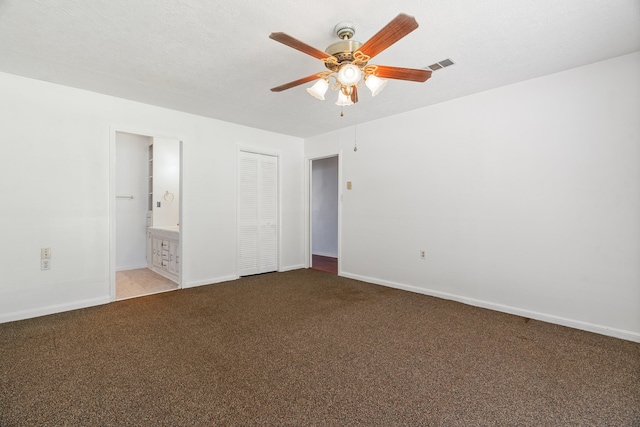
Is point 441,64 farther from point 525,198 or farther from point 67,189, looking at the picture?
point 67,189

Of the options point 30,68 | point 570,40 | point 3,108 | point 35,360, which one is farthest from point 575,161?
point 3,108

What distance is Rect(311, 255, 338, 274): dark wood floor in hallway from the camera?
556 centimetres

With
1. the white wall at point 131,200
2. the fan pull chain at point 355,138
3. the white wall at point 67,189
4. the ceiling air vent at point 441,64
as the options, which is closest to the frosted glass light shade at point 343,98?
the ceiling air vent at point 441,64

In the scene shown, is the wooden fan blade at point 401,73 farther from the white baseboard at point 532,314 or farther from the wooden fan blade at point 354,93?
the white baseboard at point 532,314

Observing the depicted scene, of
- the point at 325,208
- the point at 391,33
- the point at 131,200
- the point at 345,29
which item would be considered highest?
the point at 345,29

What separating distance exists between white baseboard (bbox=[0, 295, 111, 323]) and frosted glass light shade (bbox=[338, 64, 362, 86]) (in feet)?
11.9

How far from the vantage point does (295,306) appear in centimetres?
340

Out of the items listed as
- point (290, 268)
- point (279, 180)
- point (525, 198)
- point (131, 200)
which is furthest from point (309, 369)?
point (131, 200)

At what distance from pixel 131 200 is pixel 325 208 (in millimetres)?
4157

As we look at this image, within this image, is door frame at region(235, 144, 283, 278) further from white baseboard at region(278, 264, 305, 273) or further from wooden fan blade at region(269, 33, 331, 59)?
wooden fan blade at region(269, 33, 331, 59)

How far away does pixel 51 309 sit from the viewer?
313 cm

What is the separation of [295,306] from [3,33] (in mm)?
3470

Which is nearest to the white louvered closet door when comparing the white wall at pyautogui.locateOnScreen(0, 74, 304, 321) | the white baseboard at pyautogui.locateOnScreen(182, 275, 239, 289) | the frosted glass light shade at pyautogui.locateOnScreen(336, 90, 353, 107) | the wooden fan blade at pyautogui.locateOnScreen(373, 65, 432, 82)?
the white baseboard at pyautogui.locateOnScreen(182, 275, 239, 289)

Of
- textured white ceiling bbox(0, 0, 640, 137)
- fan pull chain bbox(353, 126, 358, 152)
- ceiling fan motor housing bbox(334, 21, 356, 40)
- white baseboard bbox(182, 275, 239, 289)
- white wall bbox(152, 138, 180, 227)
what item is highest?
textured white ceiling bbox(0, 0, 640, 137)
